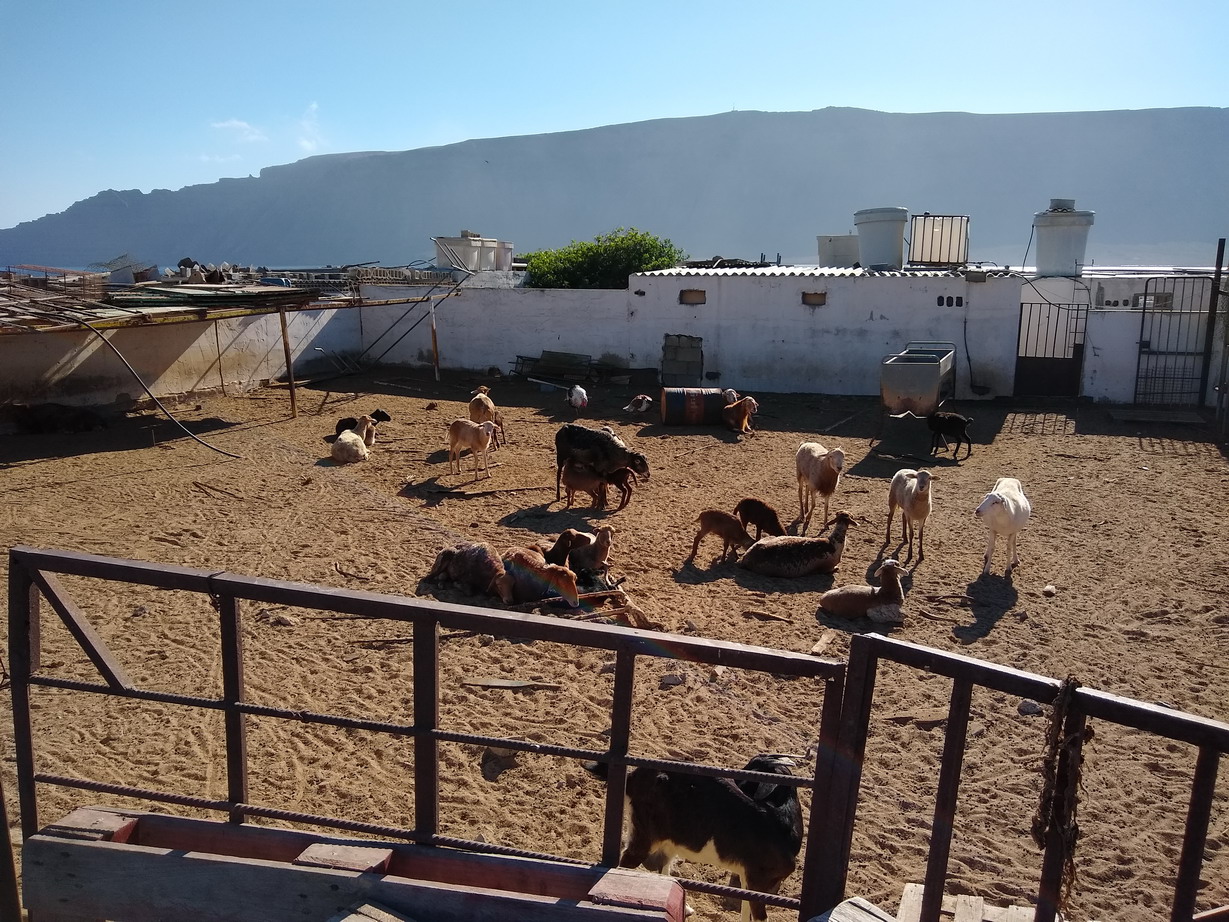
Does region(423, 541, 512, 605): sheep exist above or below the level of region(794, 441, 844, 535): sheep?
below

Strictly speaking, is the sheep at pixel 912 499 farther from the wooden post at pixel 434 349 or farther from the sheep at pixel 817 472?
the wooden post at pixel 434 349

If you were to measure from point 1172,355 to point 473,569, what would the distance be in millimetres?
17778

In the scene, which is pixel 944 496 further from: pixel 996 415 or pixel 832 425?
pixel 996 415

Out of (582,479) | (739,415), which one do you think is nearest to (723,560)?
(582,479)

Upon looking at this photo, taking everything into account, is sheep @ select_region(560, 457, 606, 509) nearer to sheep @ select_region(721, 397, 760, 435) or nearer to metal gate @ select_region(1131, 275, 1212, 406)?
sheep @ select_region(721, 397, 760, 435)

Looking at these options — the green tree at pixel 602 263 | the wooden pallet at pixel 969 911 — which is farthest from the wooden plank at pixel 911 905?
the green tree at pixel 602 263

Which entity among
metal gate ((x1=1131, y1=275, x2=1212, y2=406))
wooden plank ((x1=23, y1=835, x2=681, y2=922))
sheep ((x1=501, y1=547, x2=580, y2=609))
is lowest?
sheep ((x1=501, y1=547, x2=580, y2=609))

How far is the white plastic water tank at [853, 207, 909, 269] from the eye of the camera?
24.1 m

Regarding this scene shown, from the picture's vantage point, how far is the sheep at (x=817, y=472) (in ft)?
36.9

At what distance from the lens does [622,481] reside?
39.5ft

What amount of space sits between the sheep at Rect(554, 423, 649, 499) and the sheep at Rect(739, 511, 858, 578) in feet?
9.85

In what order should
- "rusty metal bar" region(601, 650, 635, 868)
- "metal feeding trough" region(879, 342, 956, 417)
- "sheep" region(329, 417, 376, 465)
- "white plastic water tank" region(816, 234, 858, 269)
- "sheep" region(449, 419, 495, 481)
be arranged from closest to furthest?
"rusty metal bar" region(601, 650, 635, 868) → "sheep" region(449, 419, 495, 481) → "sheep" region(329, 417, 376, 465) → "metal feeding trough" region(879, 342, 956, 417) → "white plastic water tank" region(816, 234, 858, 269)

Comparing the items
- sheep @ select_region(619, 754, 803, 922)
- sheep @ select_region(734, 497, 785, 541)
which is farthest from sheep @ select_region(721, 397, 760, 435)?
sheep @ select_region(619, 754, 803, 922)

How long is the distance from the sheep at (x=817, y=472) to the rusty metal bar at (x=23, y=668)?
9145mm
